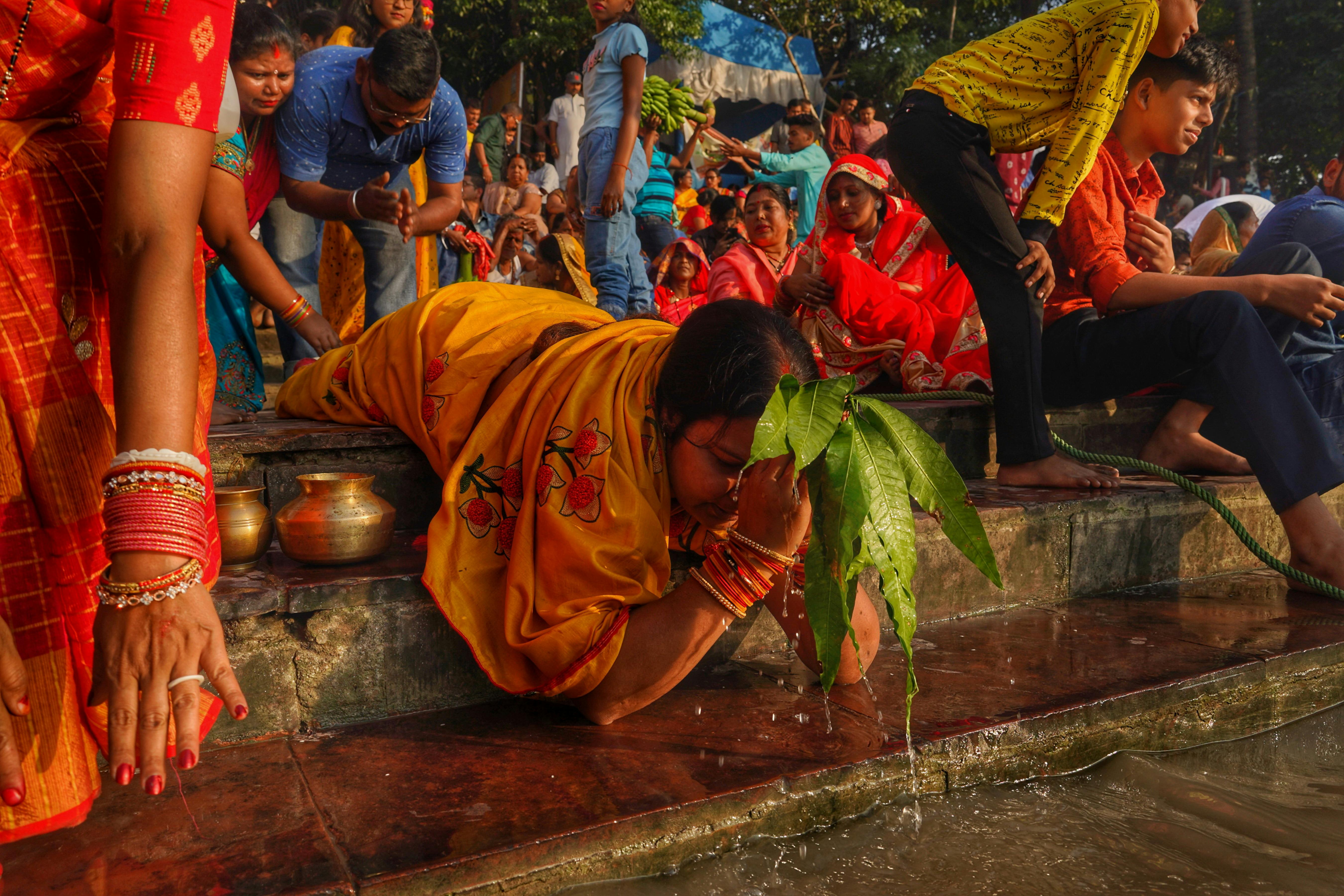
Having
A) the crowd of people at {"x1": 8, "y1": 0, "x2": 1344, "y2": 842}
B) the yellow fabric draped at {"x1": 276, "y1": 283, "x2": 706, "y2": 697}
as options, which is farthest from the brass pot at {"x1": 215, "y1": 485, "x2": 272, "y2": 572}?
the yellow fabric draped at {"x1": 276, "y1": 283, "x2": 706, "y2": 697}

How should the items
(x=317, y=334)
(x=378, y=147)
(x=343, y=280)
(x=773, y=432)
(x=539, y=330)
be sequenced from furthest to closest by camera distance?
(x=343, y=280) → (x=378, y=147) → (x=317, y=334) → (x=539, y=330) → (x=773, y=432)

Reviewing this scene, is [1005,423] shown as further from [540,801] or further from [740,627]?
[540,801]

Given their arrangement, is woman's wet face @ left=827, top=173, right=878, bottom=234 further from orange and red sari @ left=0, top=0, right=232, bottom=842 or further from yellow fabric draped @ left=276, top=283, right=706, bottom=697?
orange and red sari @ left=0, top=0, right=232, bottom=842

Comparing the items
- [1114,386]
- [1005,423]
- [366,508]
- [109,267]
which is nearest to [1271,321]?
[1114,386]

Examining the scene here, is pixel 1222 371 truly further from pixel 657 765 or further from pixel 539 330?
pixel 657 765

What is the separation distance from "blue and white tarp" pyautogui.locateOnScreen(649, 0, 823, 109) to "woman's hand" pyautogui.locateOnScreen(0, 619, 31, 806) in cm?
1502

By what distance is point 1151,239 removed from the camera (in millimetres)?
4211

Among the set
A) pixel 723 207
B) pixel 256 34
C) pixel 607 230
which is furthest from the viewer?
pixel 723 207

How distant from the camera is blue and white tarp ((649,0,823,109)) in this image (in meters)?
15.5

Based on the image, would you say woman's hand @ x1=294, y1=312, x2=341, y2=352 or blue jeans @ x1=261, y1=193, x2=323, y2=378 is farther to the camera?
blue jeans @ x1=261, y1=193, x2=323, y2=378

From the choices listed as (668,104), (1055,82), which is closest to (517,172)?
(668,104)

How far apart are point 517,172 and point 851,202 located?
5.49 m

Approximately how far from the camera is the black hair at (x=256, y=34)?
149 inches

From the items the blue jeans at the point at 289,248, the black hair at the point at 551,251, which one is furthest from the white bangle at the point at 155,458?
the black hair at the point at 551,251
